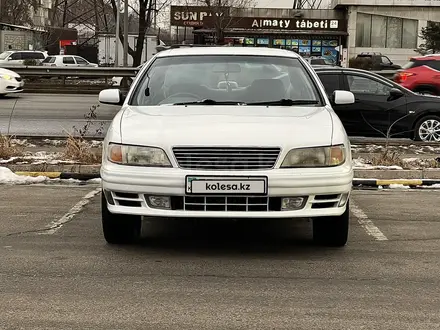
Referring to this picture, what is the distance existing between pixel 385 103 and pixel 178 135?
8255 millimetres

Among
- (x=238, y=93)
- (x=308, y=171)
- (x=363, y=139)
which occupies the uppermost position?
(x=238, y=93)

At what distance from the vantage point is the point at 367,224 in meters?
6.98

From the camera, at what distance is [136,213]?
536 cm

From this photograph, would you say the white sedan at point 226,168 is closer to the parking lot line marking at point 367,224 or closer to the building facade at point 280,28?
the parking lot line marking at point 367,224

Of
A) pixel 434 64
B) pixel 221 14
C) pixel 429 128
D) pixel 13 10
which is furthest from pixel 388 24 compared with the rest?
pixel 429 128

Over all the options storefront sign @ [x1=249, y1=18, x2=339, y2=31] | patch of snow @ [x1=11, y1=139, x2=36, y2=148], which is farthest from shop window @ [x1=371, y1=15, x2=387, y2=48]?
patch of snow @ [x1=11, y1=139, x2=36, y2=148]

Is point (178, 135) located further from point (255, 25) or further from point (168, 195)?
point (255, 25)

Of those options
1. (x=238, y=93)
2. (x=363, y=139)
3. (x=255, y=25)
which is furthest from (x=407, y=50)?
(x=238, y=93)

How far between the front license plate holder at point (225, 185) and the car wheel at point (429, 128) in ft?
27.6

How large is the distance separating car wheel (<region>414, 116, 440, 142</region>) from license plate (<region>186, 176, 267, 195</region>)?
8.40 meters

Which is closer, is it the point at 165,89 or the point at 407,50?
the point at 165,89

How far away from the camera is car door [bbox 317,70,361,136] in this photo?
1282 cm

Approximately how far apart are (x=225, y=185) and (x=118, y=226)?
113cm

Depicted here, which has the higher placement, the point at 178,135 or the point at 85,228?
the point at 178,135
